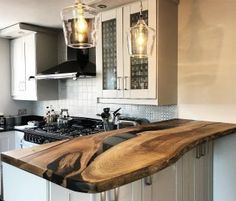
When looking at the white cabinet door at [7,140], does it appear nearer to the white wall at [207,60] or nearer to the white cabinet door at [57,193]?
the white wall at [207,60]

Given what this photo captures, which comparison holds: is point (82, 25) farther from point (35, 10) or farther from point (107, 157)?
point (35, 10)

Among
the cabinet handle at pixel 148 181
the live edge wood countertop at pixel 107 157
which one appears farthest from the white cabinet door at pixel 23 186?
the cabinet handle at pixel 148 181

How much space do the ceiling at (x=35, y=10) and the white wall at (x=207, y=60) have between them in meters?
0.70

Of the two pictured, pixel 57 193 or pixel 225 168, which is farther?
pixel 225 168

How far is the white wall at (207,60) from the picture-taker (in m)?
2.32

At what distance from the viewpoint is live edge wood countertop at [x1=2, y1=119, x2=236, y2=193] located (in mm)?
1001

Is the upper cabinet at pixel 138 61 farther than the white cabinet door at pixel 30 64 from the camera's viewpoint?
No

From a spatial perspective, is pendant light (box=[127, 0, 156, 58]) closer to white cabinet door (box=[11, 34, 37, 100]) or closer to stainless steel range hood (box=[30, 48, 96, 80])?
stainless steel range hood (box=[30, 48, 96, 80])

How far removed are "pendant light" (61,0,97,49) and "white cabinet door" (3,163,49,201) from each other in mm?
806

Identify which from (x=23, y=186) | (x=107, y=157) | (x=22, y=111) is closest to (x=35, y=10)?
(x=22, y=111)

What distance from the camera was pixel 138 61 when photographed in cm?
251

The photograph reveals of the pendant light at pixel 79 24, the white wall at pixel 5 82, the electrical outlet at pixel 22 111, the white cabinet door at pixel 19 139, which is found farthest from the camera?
the electrical outlet at pixel 22 111

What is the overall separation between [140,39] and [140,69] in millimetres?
716

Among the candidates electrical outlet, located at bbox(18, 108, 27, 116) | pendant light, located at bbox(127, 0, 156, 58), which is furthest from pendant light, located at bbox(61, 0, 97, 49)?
Answer: electrical outlet, located at bbox(18, 108, 27, 116)
